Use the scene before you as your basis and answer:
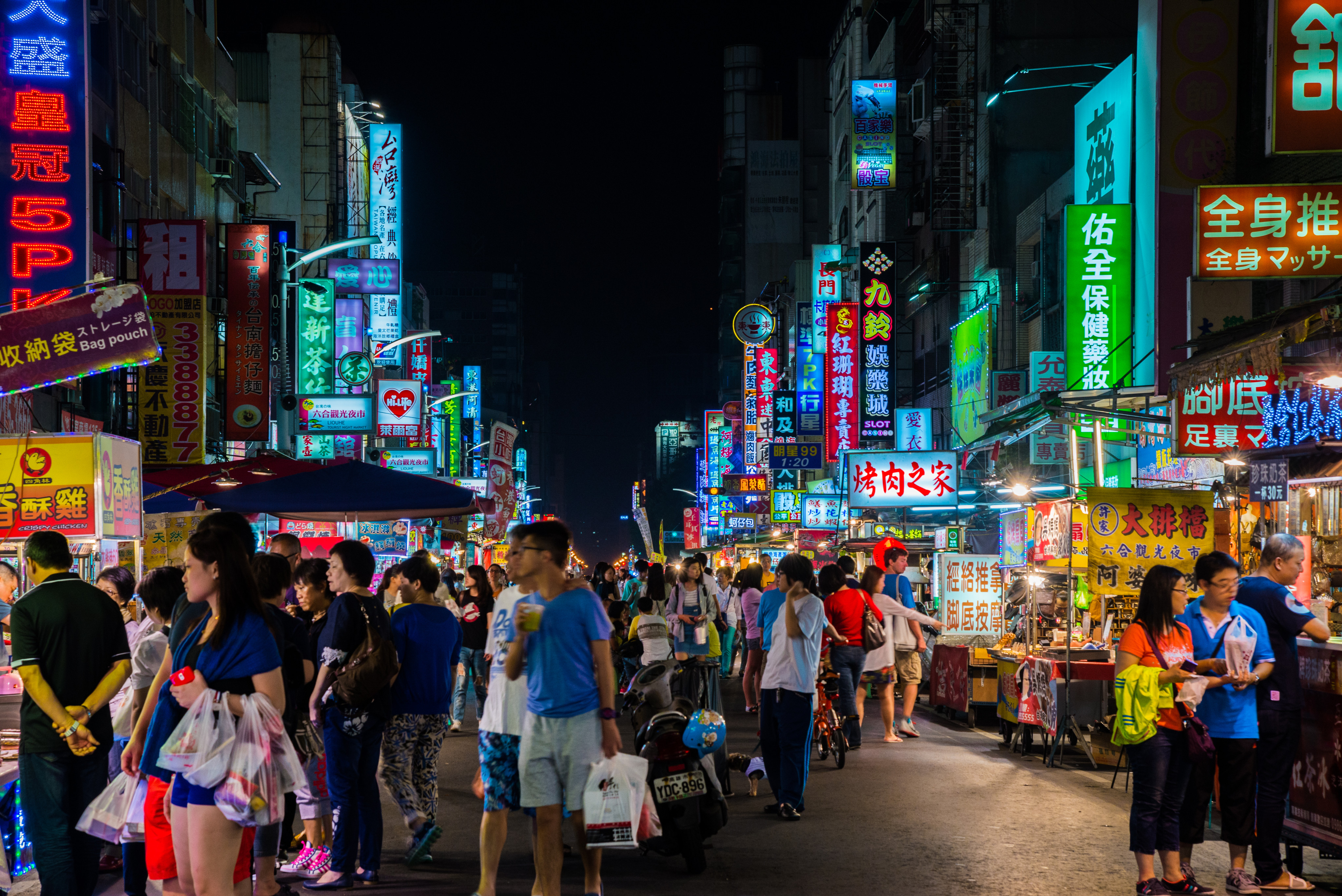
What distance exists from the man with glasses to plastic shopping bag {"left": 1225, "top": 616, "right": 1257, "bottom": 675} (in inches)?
8.3

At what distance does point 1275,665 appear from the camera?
8.43 metres

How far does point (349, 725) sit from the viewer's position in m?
8.51

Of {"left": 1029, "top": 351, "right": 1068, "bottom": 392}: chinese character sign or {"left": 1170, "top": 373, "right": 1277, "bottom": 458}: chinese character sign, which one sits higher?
{"left": 1029, "top": 351, "right": 1068, "bottom": 392}: chinese character sign

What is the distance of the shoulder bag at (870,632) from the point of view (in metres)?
14.2

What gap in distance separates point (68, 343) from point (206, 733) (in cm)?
533

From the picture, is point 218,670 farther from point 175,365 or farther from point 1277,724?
point 175,365

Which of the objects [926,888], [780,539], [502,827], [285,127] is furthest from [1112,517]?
[285,127]

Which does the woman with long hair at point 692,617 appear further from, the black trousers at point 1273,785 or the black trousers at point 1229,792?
the black trousers at point 1273,785

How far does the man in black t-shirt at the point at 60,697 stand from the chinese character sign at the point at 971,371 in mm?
23591

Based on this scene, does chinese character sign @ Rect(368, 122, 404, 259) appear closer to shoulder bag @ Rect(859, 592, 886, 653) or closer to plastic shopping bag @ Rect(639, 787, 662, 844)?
shoulder bag @ Rect(859, 592, 886, 653)

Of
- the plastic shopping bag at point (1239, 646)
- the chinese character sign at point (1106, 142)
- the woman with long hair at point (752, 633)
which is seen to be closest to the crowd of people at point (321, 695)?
the woman with long hair at point (752, 633)

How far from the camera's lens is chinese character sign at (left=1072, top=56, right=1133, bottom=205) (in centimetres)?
2336

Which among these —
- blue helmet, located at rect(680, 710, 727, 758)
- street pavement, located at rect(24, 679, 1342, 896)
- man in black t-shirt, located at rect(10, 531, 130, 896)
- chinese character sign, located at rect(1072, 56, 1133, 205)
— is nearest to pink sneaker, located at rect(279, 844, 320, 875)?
street pavement, located at rect(24, 679, 1342, 896)

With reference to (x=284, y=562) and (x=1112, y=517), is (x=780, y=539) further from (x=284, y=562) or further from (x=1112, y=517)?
(x=284, y=562)
